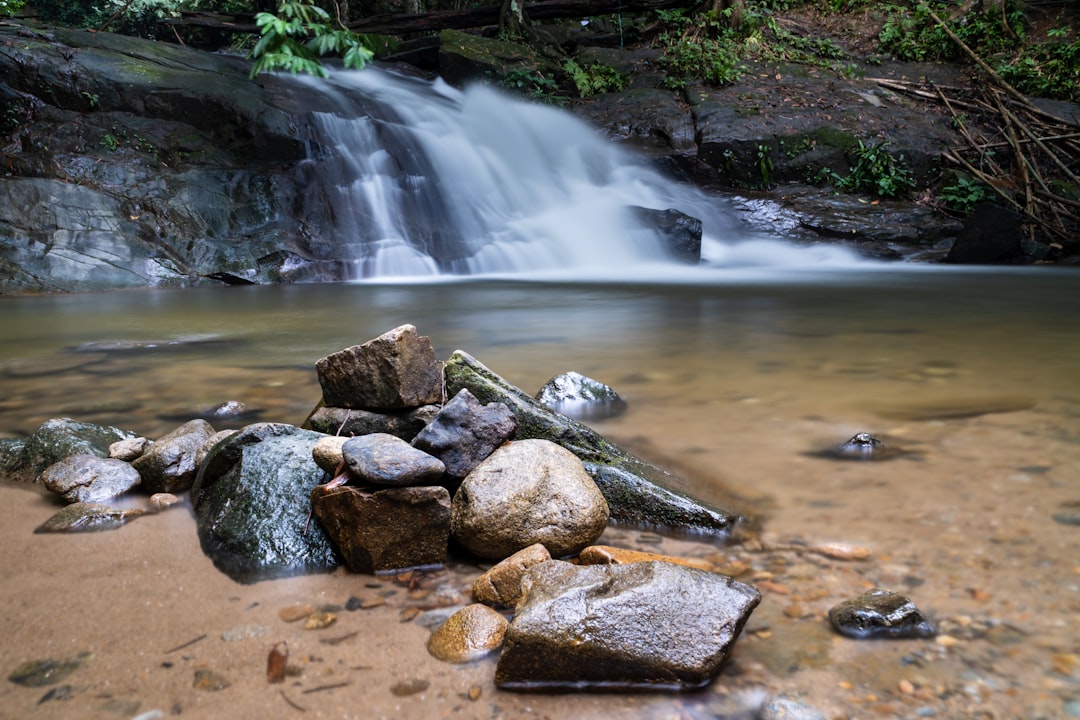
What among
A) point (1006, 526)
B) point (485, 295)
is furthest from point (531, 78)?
point (1006, 526)

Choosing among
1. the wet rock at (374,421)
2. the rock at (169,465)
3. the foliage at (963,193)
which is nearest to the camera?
the rock at (169,465)

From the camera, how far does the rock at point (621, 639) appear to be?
1674 mm

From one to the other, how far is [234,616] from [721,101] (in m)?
16.3

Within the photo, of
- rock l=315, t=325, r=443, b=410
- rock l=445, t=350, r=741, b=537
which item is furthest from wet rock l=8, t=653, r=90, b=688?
rock l=445, t=350, r=741, b=537

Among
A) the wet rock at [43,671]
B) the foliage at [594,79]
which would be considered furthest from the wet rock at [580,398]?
the foliage at [594,79]

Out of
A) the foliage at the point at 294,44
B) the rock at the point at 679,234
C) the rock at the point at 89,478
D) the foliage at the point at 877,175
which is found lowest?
the rock at the point at 89,478

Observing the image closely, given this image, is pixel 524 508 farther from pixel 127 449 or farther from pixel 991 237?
pixel 991 237

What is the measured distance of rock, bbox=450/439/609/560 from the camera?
2305mm

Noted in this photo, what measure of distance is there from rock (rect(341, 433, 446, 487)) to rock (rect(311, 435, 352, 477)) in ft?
0.28

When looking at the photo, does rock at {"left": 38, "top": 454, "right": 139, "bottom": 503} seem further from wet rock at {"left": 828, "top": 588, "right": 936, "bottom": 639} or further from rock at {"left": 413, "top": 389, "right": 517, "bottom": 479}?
wet rock at {"left": 828, "top": 588, "right": 936, "bottom": 639}

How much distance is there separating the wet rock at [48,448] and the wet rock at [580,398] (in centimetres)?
210

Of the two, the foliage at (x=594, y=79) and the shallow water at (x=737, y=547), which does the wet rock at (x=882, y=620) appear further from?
the foliage at (x=594, y=79)

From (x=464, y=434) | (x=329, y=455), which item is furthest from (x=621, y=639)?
(x=329, y=455)

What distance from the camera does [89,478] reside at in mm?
2855
